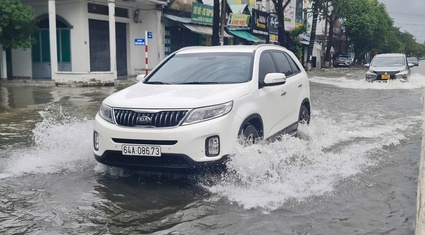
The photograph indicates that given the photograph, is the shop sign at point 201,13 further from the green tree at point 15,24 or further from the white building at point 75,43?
the green tree at point 15,24

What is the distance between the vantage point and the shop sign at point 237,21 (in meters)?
31.4

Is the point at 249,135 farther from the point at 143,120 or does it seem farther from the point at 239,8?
the point at 239,8

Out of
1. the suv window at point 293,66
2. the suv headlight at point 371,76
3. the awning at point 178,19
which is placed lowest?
the suv headlight at point 371,76

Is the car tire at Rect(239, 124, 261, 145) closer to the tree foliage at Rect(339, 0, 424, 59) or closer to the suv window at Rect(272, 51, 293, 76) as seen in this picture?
the suv window at Rect(272, 51, 293, 76)

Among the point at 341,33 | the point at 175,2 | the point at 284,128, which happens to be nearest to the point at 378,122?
the point at 284,128

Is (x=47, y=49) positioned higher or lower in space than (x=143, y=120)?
higher

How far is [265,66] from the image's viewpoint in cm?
658

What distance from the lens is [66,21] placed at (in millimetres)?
21219

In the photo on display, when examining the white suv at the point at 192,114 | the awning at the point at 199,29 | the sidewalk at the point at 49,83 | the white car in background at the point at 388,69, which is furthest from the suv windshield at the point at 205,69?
the awning at the point at 199,29

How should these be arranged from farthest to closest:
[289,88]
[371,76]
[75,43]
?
[75,43] → [371,76] → [289,88]

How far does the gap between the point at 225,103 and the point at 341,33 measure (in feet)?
222

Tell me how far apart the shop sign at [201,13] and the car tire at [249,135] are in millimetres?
21076

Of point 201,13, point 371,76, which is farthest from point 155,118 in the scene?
point 201,13

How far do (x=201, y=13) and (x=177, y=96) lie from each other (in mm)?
22615
